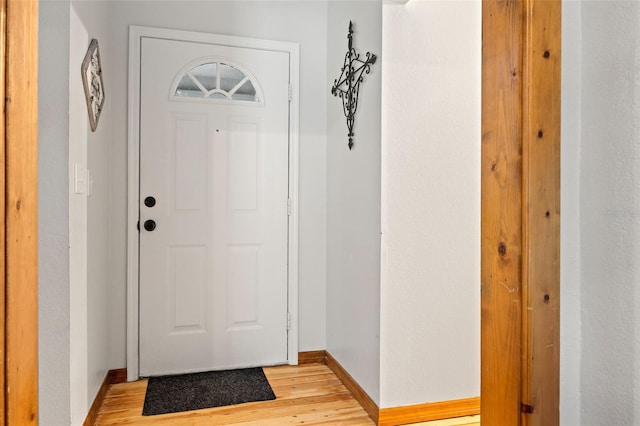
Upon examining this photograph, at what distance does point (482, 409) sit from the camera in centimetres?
111

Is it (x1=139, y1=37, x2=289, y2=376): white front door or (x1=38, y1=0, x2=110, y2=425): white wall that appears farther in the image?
(x1=139, y1=37, x2=289, y2=376): white front door

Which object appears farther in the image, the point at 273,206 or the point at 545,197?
the point at 273,206

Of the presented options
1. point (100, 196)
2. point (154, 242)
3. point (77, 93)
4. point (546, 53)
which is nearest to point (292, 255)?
A: point (154, 242)

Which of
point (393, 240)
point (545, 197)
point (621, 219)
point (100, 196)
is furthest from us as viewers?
point (100, 196)

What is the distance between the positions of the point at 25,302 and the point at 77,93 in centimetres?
101

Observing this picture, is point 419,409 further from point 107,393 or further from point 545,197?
point 107,393

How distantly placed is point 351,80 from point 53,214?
5.46 feet

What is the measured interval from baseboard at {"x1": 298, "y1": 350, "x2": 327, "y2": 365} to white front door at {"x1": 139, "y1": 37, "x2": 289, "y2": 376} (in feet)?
0.47

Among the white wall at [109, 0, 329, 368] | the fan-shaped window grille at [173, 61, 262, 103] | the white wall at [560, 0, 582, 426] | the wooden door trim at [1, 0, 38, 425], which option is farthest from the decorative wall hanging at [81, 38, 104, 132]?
the white wall at [560, 0, 582, 426]

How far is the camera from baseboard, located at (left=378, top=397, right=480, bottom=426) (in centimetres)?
202

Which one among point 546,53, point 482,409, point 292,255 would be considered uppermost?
point 546,53

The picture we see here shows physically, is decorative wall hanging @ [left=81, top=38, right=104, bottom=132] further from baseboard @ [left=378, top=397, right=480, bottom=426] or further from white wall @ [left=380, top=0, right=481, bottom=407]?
baseboard @ [left=378, top=397, right=480, bottom=426]

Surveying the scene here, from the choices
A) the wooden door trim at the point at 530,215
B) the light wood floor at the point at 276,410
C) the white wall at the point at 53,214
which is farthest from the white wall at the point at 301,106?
the wooden door trim at the point at 530,215

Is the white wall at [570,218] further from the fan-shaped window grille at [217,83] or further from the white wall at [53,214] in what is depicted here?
the fan-shaped window grille at [217,83]
